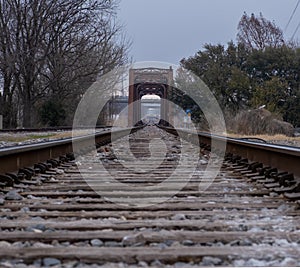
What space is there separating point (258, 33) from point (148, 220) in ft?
131

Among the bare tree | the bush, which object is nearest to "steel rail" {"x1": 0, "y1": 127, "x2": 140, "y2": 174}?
the bush

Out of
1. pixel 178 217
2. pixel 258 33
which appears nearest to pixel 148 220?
pixel 178 217

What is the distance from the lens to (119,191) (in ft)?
11.9

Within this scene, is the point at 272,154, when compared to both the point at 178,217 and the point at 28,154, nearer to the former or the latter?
the point at 178,217

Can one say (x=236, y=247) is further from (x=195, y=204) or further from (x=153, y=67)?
(x=153, y=67)

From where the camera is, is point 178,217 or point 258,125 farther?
point 258,125

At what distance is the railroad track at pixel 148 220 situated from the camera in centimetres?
187

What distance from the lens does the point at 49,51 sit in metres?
24.3

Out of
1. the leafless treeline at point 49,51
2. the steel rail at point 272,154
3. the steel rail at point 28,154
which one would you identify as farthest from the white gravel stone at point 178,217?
the leafless treeline at point 49,51

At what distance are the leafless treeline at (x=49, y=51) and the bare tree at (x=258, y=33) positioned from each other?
17.7 meters

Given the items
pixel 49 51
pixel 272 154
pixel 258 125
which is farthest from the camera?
pixel 49 51

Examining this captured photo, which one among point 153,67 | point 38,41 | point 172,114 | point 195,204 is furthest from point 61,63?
point 153,67

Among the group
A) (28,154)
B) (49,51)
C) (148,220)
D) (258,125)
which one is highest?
(49,51)

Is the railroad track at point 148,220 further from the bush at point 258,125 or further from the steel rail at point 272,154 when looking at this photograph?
the bush at point 258,125
